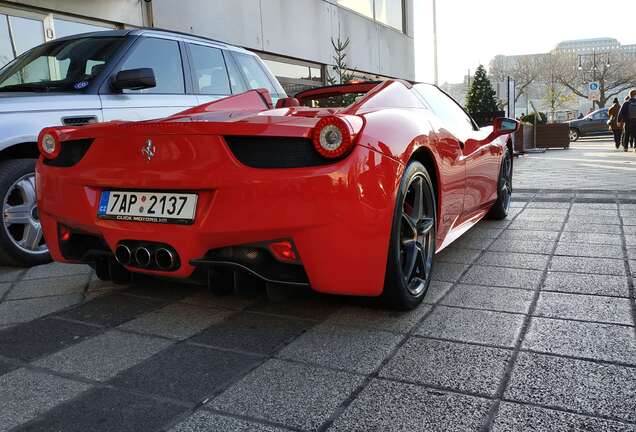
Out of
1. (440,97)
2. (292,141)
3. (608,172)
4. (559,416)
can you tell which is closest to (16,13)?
(440,97)

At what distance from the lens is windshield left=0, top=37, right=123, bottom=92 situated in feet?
14.4

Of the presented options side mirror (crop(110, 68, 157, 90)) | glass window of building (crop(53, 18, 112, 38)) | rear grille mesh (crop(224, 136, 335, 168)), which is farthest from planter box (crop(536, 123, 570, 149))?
rear grille mesh (crop(224, 136, 335, 168))

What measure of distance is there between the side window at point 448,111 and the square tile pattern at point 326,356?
3.28ft

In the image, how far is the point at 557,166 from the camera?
12094mm

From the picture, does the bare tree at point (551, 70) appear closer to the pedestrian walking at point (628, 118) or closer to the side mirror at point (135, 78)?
the pedestrian walking at point (628, 118)

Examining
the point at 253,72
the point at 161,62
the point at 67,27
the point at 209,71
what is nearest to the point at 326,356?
the point at 161,62

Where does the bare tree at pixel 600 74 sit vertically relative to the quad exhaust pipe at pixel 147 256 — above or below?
above

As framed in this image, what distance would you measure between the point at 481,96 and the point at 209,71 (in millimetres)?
15578

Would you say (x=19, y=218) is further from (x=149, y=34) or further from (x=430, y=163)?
(x=430, y=163)

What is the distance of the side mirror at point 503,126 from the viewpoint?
4945mm

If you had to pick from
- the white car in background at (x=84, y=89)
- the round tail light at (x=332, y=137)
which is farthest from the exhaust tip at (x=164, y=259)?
the white car in background at (x=84, y=89)

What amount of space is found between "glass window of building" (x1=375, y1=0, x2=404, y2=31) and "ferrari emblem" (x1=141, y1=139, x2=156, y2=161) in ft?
58.7

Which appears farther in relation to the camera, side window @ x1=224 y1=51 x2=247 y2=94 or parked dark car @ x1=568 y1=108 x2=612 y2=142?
parked dark car @ x1=568 y1=108 x2=612 y2=142

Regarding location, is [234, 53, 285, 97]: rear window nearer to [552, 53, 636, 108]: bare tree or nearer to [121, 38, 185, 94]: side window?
[121, 38, 185, 94]: side window
